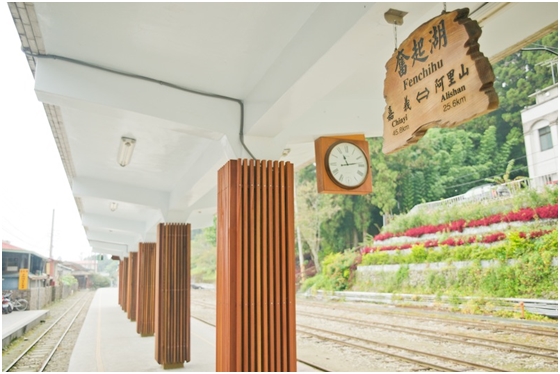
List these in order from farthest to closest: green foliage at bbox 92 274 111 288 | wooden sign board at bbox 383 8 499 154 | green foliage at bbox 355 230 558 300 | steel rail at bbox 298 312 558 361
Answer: green foliage at bbox 92 274 111 288 → green foliage at bbox 355 230 558 300 → steel rail at bbox 298 312 558 361 → wooden sign board at bbox 383 8 499 154

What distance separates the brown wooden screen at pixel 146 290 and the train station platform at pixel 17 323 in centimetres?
292

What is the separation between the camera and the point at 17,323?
41.3ft

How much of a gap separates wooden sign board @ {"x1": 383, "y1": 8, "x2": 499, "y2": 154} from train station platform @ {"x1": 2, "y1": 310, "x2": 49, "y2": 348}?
11.1 metres

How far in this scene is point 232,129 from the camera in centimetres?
450

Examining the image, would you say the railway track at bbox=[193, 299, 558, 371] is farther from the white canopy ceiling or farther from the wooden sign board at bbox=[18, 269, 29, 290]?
the wooden sign board at bbox=[18, 269, 29, 290]

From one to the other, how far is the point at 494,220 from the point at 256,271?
15174 mm

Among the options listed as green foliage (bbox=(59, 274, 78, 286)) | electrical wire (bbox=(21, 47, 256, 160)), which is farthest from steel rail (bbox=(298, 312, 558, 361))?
green foliage (bbox=(59, 274, 78, 286))

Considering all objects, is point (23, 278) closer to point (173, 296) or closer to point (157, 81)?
point (173, 296)

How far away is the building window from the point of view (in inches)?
736

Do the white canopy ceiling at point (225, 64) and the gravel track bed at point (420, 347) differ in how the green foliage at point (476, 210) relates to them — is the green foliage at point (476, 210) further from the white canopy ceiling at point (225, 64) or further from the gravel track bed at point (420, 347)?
the white canopy ceiling at point (225, 64)

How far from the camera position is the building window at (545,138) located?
61.3 feet

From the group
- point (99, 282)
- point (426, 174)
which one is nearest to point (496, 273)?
point (426, 174)

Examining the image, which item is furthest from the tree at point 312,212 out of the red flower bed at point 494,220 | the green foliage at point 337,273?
the red flower bed at point 494,220

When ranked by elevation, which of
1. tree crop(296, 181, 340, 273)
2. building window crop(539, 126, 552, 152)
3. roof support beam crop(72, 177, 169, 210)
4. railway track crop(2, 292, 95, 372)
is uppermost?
building window crop(539, 126, 552, 152)
